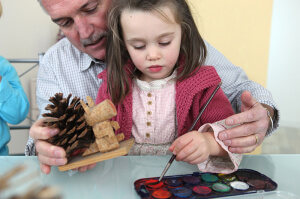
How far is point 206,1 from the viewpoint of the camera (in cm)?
190

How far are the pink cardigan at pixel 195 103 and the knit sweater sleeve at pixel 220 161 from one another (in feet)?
0.33

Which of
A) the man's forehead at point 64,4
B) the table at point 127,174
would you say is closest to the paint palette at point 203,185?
the table at point 127,174

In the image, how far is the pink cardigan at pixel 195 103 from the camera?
0.83m

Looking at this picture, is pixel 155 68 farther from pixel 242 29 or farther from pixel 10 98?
pixel 242 29

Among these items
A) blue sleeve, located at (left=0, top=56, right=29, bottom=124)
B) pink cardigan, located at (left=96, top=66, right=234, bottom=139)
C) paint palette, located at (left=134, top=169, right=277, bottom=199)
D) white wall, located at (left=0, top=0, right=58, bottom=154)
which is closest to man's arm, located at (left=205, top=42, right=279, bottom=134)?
pink cardigan, located at (left=96, top=66, right=234, bottom=139)

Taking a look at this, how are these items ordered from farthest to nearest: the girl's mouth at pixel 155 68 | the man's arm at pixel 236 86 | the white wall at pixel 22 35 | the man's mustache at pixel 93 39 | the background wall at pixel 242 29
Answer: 1. the white wall at pixel 22 35
2. the background wall at pixel 242 29
3. the man's mustache at pixel 93 39
4. the man's arm at pixel 236 86
5. the girl's mouth at pixel 155 68

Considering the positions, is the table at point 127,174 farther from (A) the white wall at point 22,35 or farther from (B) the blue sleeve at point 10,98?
(A) the white wall at point 22,35

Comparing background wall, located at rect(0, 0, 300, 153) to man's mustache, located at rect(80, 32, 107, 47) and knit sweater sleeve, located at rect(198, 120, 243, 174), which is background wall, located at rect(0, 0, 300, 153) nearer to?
man's mustache, located at rect(80, 32, 107, 47)

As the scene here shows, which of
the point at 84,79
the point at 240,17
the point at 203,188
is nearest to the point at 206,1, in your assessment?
the point at 240,17

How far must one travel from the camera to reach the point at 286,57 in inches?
78.7

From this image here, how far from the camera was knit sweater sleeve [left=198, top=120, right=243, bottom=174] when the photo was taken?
65 centimetres

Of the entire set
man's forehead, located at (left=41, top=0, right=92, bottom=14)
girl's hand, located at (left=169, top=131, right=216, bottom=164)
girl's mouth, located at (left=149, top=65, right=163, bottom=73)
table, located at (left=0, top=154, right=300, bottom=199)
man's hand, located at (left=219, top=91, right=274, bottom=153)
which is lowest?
table, located at (left=0, top=154, right=300, bottom=199)

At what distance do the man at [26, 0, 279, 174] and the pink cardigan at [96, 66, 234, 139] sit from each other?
67 mm

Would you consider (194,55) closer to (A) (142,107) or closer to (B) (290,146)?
(A) (142,107)
